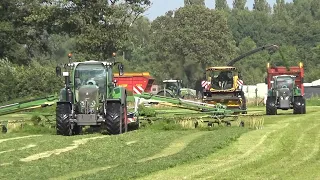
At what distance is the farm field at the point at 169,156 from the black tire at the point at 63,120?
63.9 inches

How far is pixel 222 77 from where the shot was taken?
3841cm

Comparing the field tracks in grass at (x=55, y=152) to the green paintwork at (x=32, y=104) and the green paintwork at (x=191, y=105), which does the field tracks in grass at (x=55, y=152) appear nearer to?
the green paintwork at (x=32, y=104)

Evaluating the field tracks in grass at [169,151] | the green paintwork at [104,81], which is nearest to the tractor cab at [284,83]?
the green paintwork at [104,81]

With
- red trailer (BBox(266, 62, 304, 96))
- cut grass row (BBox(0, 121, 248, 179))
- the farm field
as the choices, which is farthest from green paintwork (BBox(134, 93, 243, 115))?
red trailer (BBox(266, 62, 304, 96))

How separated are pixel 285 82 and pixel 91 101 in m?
16.9

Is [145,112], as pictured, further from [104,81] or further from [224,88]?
[224,88]

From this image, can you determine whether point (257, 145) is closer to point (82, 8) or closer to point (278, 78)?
point (278, 78)

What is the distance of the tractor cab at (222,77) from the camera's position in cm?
3797

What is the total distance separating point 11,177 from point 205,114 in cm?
1511

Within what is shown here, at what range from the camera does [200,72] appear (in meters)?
72.2

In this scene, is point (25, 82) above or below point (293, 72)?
below

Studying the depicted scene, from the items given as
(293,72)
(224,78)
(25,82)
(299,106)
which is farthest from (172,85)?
(299,106)

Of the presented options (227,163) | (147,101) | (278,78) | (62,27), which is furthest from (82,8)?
(227,163)

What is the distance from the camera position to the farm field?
13.1 meters
